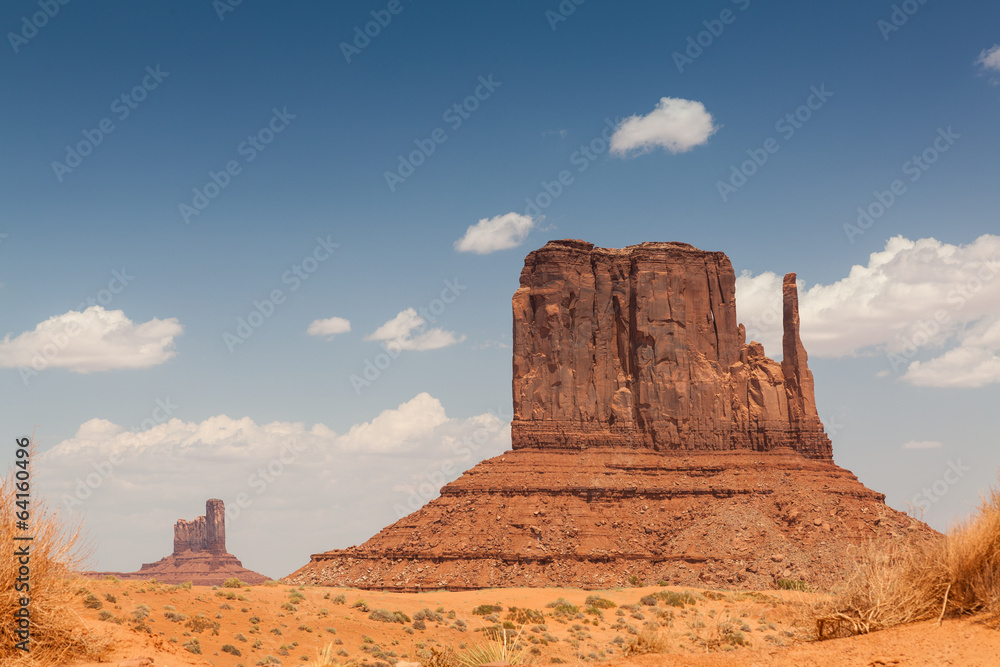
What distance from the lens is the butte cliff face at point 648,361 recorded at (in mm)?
91000

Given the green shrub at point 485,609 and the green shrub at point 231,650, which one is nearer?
the green shrub at point 231,650

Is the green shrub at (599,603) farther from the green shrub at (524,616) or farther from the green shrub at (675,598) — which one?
the green shrub at (524,616)

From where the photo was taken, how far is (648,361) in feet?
309

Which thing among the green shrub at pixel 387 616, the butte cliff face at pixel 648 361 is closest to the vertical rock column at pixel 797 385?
the butte cliff face at pixel 648 361

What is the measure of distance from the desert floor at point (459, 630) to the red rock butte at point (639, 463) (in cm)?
2302

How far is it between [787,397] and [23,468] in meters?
91.4

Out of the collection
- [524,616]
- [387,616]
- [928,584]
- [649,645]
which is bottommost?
[524,616]

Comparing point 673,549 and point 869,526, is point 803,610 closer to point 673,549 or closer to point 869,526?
point 673,549

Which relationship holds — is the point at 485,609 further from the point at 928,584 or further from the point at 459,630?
the point at 928,584

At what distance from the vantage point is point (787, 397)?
94.4 metres

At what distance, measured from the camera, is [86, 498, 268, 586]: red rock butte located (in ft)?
552

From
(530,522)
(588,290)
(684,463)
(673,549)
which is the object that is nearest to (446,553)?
(530,522)

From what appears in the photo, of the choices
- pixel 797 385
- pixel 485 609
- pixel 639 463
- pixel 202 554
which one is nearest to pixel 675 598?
pixel 485 609

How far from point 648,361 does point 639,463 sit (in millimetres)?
13409
